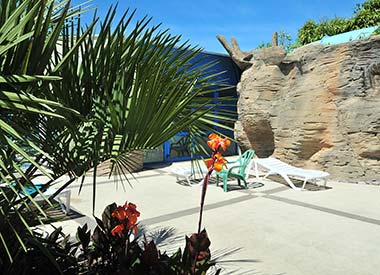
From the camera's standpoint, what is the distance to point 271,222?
4.53 meters

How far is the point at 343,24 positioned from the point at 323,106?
12.3m

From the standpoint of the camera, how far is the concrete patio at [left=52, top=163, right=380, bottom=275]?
128 inches

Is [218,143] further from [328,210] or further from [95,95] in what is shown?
[328,210]

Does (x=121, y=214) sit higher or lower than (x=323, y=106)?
lower

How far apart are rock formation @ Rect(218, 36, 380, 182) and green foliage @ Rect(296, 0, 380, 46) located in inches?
365

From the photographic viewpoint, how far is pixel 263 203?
18.5 ft

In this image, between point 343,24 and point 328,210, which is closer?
point 328,210

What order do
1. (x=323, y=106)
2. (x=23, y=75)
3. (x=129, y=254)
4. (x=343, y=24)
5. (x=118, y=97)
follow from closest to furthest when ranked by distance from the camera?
(x=23, y=75), (x=118, y=97), (x=129, y=254), (x=323, y=106), (x=343, y=24)

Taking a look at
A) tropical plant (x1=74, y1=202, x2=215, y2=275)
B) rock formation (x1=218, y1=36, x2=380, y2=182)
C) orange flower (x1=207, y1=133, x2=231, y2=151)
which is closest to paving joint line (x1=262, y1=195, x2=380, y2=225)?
rock formation (x1=218, y1=36, x2=380, y2=182)

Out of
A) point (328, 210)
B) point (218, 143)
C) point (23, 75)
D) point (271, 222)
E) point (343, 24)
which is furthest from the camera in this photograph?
point (343, 24)

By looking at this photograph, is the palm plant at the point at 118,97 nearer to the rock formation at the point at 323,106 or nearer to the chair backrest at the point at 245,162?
the chair backrest at the point at 245,162

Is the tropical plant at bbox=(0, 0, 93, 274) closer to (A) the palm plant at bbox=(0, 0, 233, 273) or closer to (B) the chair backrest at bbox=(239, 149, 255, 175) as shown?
(A) the palm plant at bbox=(0, 0, 233, 273)

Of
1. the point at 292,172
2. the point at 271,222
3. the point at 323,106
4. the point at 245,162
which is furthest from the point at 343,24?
the point at 271,222

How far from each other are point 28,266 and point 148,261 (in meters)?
0.74
